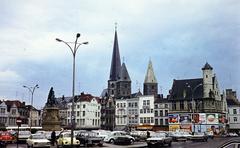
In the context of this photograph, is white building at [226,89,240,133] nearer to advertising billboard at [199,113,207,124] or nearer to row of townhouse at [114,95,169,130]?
advertising billboard at [199,113,207,124]

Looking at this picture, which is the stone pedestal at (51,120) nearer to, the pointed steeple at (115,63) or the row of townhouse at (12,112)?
the row of townhouse at (12,112)

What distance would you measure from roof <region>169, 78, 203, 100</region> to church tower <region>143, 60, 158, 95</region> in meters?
23.4

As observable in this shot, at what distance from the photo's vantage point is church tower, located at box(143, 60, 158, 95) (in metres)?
124

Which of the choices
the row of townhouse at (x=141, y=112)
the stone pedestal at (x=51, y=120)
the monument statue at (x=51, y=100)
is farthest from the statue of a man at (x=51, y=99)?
the row of townhouse at (x=141, y=112)

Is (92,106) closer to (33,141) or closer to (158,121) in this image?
(158,121)

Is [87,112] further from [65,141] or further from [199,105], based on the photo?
[65,141]

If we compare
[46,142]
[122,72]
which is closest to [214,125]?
[122,72]

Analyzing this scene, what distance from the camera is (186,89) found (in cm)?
9738

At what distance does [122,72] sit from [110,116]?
1214 inches

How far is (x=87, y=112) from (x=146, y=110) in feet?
73.4

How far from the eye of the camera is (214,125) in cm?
9025

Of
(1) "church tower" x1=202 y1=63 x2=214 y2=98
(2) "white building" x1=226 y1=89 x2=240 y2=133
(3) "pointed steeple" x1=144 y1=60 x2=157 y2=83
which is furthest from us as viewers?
(3) "pointed steeple" x1=144 y1=60 x2=157 y2=83

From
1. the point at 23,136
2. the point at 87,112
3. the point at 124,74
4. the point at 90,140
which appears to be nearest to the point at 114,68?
the point at 124,74

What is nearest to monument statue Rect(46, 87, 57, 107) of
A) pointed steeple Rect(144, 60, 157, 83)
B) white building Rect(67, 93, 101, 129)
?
white building Rect(67, 93, 101, 129)
